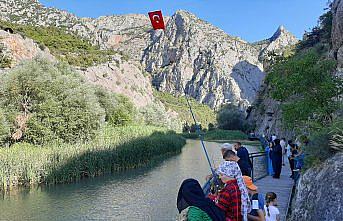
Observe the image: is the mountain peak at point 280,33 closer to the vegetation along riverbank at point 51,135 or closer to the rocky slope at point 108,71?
the rocky slope at point 108,71

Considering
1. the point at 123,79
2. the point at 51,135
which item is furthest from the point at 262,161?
the point at 123,79

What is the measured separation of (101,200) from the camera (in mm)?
16609

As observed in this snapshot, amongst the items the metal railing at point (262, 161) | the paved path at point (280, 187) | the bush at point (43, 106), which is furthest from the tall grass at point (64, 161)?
the paved path at point (280, 187)

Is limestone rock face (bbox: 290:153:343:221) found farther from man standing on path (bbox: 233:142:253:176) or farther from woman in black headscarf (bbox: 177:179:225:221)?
woman in black headscarf (bbox: 177:179:225:221)

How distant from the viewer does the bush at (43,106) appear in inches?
977

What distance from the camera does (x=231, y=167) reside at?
4.35m

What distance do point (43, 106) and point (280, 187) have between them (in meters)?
18.2

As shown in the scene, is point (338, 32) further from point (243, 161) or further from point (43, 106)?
point (43, 106)

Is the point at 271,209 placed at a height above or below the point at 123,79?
below

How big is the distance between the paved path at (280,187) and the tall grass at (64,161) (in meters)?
11.7

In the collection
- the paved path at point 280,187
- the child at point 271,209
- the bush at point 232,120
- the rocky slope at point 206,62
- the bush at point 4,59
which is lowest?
the paved path at point 280,187

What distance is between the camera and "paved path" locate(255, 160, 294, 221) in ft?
31.4

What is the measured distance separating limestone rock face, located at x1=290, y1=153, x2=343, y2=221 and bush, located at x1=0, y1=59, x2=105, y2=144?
2045 centimetres

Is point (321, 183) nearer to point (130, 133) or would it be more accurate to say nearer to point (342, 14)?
point (342, 14)
